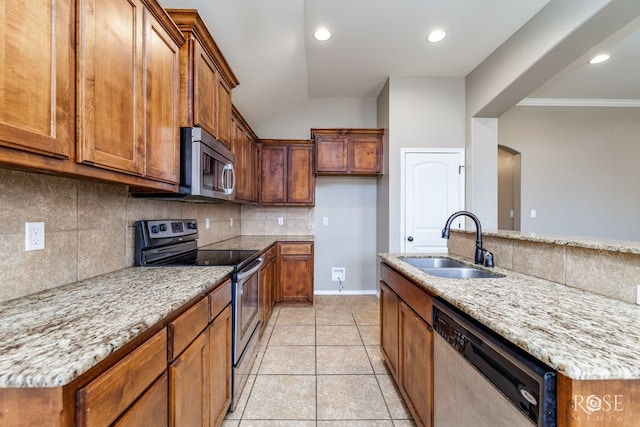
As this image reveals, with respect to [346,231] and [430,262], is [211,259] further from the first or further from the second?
[346,231]

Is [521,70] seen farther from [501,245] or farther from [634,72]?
[634,72]

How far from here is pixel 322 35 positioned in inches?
108

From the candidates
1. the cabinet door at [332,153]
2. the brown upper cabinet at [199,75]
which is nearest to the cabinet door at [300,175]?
the cabinet door at [332,153]

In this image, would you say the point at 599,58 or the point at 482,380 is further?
the point at 599,58

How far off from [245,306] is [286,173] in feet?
7.40

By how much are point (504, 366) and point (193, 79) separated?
78.3 inches

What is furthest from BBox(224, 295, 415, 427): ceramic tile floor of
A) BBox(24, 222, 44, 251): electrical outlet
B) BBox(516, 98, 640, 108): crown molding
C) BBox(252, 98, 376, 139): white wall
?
BBox(516, 98, 640, 108): crown molding

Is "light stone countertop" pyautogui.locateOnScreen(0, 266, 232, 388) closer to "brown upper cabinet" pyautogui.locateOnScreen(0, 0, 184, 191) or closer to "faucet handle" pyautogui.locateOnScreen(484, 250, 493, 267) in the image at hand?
"brown upper cabinet" pyautogui.locateOnScreen(0, 0, 184, 191)

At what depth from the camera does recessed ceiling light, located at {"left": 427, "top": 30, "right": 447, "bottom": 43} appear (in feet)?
8.90

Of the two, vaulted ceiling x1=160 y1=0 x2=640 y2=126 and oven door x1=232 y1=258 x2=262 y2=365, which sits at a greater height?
vaulted ceiling x1=160 y1=0 x2=640 y2=126

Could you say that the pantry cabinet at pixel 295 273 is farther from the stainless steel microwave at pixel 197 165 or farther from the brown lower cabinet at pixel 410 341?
the stainless steel microwave at pixel 197 165

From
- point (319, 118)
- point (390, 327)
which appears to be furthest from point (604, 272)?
point (319, 118)

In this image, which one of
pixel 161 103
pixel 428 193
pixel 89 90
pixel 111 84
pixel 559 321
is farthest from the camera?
pixel 428 193

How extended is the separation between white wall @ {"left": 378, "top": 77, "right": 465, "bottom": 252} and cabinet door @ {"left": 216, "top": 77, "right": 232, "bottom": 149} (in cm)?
207
